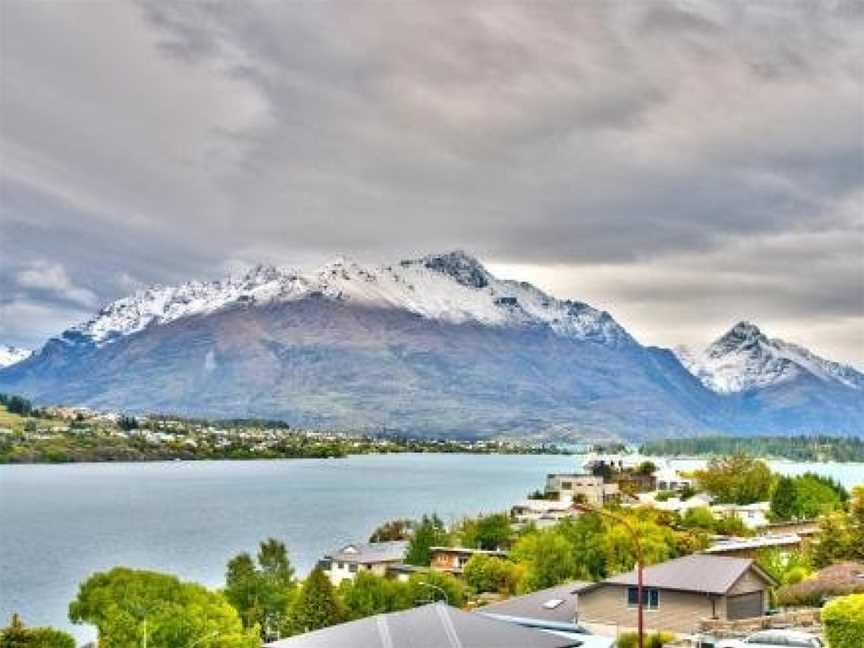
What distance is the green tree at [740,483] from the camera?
156875mm

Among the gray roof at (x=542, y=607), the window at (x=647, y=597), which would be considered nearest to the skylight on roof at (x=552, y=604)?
the gray roof at (x=542, y=607)

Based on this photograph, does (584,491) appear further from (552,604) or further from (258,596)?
(552,604)

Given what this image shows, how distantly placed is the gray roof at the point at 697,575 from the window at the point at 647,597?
296 mm

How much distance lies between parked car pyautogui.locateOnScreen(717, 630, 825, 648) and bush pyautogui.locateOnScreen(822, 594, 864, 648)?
3.55 feet

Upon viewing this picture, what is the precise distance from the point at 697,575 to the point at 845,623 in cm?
1371

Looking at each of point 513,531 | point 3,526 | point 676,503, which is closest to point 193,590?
point 513,531

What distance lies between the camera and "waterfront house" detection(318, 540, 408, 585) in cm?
10719

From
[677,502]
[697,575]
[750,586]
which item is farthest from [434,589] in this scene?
[677,502]

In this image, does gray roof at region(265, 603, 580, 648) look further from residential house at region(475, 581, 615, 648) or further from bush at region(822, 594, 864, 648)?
residential house at region(475, 581, 615, 648)

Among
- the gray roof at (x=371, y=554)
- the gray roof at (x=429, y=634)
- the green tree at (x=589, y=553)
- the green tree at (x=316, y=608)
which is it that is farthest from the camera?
the gray roof at (x=371, y=554)

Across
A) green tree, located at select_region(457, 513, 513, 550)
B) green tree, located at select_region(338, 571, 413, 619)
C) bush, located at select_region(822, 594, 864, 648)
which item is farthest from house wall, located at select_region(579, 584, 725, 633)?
green tree, located at select_region(457, 513, 513, 550)

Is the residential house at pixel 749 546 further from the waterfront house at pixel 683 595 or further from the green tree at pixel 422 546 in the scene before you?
the green tree at pixel 422 546

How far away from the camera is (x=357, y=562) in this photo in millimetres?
107812

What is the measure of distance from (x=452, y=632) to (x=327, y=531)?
136m
